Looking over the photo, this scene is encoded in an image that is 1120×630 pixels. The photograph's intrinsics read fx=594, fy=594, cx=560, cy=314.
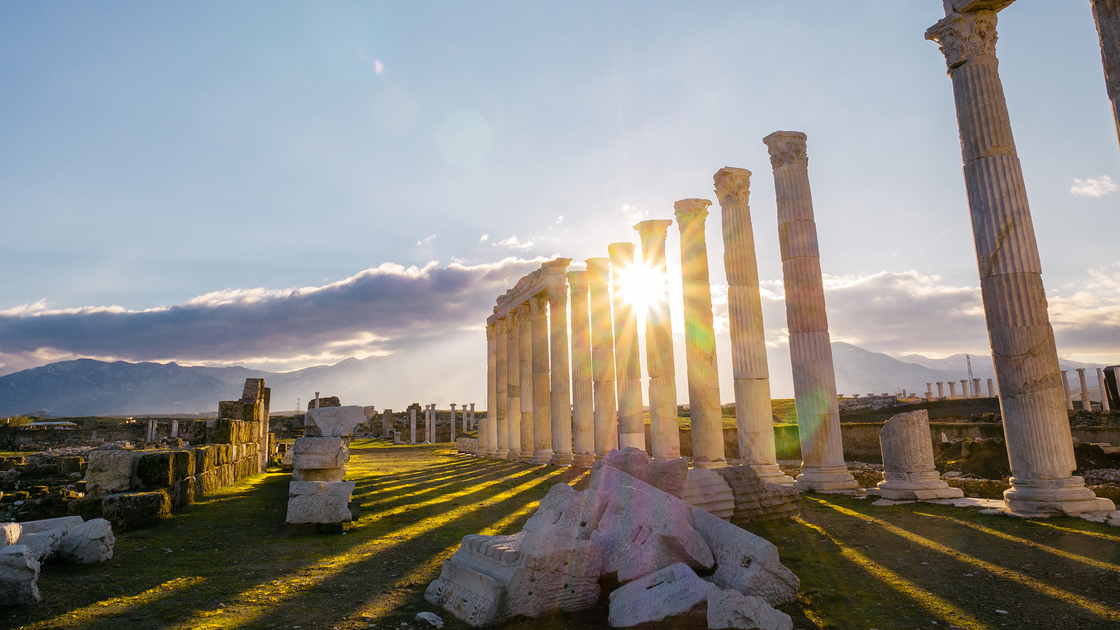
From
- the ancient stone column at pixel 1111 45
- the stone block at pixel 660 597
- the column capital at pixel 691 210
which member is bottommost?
the stone block at pixel 660 597

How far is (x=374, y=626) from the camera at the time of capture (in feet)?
16.8

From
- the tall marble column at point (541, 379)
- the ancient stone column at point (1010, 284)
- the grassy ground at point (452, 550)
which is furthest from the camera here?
the tall marble column at point (541, 379)

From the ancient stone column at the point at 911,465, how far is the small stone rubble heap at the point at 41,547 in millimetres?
13154

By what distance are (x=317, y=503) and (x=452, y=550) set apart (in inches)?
111

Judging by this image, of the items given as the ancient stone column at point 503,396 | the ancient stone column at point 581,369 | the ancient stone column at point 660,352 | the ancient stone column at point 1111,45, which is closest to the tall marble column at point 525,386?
the ancient stone column at point 503,396

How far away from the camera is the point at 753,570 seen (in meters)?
5.59

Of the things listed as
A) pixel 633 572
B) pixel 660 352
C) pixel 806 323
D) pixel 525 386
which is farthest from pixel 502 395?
pixel 633 572

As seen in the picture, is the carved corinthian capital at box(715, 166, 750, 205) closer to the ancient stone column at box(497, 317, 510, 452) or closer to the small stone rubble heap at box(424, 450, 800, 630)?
the small stone rubble heap at box(424, 450, 800, 630)

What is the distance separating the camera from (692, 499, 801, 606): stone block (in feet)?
18.0

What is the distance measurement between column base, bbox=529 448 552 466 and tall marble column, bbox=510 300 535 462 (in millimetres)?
1037

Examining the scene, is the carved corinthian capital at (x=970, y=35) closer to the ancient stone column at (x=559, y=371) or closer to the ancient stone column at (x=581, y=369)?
the ancient stone column at (x=581, y=369)

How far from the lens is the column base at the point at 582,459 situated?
21.4 m

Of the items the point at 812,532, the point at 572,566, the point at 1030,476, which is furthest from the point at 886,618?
the point at 1030,476

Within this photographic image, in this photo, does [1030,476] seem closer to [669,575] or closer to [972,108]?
[972,108]
